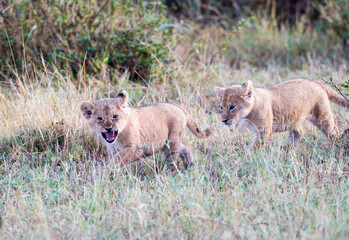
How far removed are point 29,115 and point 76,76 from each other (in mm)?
2363

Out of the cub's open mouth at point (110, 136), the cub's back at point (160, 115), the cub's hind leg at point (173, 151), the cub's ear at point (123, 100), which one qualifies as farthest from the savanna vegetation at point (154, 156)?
the cub's ear at point (123, 100)

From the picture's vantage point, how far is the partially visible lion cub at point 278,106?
5.96m

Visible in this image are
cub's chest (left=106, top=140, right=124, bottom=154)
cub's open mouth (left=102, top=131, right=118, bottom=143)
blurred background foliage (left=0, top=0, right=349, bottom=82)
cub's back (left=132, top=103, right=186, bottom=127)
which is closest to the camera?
cub's open mouth (left=102, top=131, right=118, bottom=143)

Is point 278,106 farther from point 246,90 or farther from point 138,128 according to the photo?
point 138,128

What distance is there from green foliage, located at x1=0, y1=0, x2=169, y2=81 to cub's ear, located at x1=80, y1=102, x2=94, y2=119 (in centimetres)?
284

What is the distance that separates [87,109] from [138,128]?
1.97ft

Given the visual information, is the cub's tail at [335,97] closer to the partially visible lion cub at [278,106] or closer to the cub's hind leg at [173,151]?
the partially visible lion cub at [278,106]

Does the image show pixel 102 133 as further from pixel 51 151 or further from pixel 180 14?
pixel 180 14

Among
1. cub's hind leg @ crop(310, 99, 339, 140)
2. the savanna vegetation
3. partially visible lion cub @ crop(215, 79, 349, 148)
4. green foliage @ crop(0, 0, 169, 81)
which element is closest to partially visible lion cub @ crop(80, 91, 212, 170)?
the savanna vegetation

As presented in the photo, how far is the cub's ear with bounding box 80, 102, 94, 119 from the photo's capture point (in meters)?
5.35

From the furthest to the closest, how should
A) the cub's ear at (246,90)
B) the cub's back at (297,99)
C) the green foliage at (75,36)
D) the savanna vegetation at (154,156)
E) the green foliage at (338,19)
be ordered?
the green foliage at (338,19), the green foliage at (75,36), the cub's back at (297,99), the cub's ear at (246,90), the savanna vegetation at (154,156)

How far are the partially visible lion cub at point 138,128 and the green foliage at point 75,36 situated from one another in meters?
2.56

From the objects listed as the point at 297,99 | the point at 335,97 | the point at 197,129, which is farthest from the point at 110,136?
the point at 335,97

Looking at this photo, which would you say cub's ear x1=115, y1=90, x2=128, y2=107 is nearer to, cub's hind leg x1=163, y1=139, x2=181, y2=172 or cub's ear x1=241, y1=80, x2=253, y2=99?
cub's hind leg x1=163, y1=139, x2=181, y2=172
